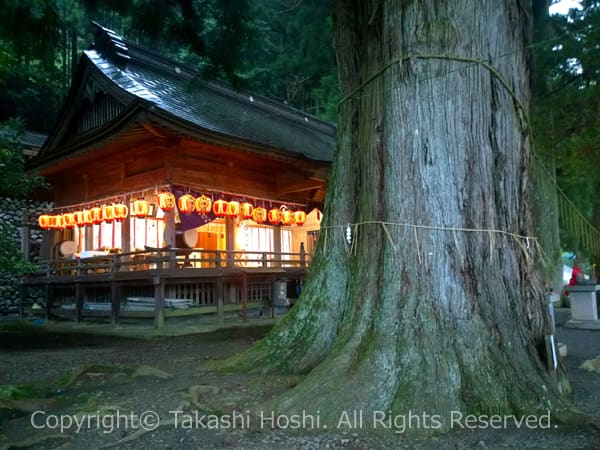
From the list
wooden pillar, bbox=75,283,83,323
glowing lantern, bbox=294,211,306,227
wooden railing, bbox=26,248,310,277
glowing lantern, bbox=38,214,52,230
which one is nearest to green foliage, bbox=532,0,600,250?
wooden railing, bbox=26,248,310,277

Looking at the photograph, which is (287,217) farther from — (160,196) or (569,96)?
(569,96)

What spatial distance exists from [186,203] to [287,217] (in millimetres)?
3652

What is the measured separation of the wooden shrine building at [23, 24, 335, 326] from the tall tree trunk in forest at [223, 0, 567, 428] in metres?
6.22

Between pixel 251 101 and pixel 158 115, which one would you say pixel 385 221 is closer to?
pixel 158 115

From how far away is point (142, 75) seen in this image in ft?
46.3

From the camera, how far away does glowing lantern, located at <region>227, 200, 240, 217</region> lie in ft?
38.8

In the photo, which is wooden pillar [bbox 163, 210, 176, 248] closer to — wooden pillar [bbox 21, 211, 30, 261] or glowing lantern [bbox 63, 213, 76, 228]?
glowing lantern [bbox 63, 213, 76, 228]

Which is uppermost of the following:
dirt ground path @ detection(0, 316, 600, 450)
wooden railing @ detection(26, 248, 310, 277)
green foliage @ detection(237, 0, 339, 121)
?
green foliage @ detection(237, 0, 339, 121)

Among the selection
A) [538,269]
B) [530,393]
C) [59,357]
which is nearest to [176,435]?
[530,393]

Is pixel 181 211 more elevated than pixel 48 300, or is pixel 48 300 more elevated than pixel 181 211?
pixel 181 211

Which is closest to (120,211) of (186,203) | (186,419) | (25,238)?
(186,203)

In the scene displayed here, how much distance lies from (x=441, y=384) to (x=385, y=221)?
127cm

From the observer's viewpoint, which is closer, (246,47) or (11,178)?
(11,178)

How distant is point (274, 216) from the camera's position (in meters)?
13.4
